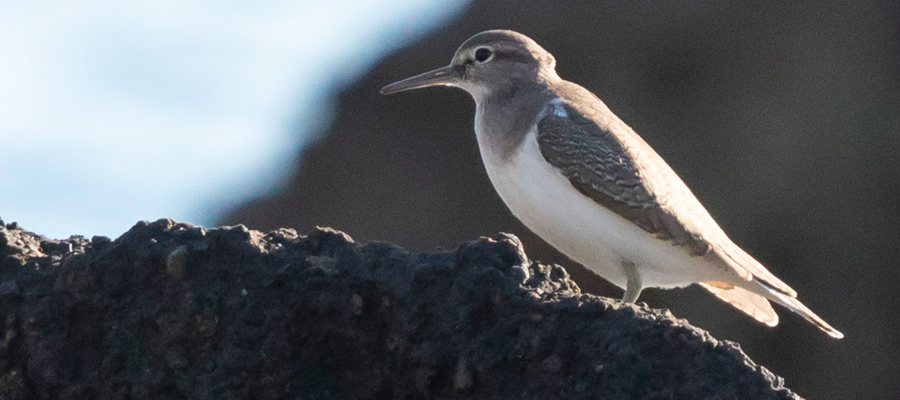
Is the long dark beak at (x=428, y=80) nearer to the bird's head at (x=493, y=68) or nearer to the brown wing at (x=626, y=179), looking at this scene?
the bird's head at (x=493, y=68)

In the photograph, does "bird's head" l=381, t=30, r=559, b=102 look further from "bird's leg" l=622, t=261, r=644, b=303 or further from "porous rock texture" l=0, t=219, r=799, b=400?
"porous rock texture" l=0, t=219, r=799, b=400

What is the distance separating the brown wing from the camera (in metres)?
6.84

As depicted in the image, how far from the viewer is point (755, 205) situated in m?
16.3

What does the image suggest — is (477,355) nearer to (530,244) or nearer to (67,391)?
(67,391)

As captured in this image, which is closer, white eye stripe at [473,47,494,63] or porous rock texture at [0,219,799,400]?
porous rock texture at [0,219,799,400]

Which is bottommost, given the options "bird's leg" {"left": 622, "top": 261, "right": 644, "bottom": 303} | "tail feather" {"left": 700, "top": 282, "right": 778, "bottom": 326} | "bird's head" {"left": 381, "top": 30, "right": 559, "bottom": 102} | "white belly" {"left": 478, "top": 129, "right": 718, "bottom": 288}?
A: "tail feather" {"left": 700, "top": 282, "right": 778, "bottom": 326}

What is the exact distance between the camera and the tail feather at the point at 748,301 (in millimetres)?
7637

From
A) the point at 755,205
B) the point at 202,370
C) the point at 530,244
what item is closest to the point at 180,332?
the point at 202,370

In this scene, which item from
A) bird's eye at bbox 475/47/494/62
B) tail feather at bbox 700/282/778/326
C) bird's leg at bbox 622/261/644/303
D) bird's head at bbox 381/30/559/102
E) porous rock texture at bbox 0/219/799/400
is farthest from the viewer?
bird's eye at bbox 475/47/494/62

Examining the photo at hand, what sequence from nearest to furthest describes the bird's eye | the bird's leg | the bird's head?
the bird's leg
the bird's head
the bird's eye

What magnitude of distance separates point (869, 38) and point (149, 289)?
1449cm

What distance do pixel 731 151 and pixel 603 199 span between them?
999 cm

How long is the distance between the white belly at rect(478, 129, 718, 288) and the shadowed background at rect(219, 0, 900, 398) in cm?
871

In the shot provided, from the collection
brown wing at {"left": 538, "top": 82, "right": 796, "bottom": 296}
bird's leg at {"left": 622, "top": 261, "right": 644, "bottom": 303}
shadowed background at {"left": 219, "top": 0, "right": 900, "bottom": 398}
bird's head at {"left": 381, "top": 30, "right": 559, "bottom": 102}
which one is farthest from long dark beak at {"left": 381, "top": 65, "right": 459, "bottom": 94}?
shadowed background at {"left": 219, "top": 0, "right": 900, "bottom": 398}
